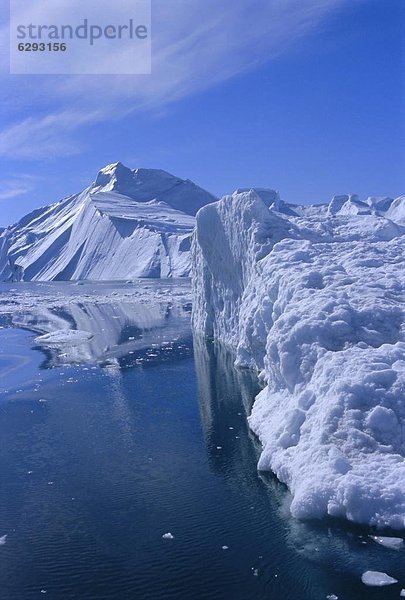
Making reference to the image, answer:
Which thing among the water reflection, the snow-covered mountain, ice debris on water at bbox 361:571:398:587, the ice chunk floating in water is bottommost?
ice debris on water at bbox 361:571:398:587

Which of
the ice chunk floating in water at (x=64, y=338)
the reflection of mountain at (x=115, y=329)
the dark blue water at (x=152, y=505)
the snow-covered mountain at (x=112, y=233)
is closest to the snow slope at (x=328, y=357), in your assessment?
the dark blue water at (x=152, y=505)

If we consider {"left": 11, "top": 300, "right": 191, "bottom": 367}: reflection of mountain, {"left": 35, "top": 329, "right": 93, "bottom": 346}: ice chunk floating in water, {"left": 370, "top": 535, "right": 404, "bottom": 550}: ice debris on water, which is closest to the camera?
{"left": 370, "top": 535, "right": 404, "bottom": 550}: ice debris on water

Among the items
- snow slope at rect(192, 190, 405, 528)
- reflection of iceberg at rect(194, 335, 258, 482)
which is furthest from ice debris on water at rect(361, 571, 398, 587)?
reflection of iceberg at rect(194, 335, 258, 482)

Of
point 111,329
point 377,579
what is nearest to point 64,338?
point 111,329

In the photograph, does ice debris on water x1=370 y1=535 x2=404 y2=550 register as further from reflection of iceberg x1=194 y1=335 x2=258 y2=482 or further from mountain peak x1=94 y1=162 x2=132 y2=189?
mountain peak x1=94 y1=162 x2=132 y2=189

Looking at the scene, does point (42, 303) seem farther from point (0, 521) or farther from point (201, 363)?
point (0, 521)
